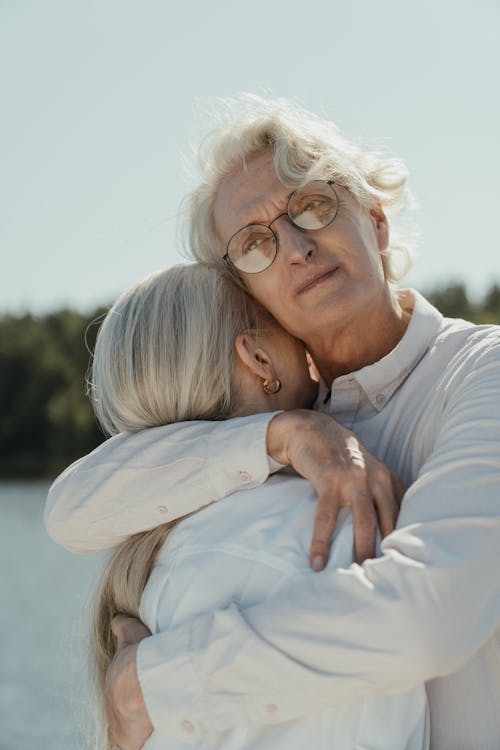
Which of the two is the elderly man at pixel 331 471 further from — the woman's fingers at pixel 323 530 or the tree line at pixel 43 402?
the tree line at pixel 43 402

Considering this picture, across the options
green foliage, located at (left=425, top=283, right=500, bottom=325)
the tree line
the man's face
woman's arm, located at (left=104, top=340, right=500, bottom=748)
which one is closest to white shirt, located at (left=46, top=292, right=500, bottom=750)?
woman's arm, located at (left=104, top=340, right=500, bottom=748)

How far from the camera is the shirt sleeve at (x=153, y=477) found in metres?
2.23

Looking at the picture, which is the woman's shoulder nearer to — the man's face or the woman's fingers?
the woman's fingers

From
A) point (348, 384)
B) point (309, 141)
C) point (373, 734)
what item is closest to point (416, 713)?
point (373, 734)

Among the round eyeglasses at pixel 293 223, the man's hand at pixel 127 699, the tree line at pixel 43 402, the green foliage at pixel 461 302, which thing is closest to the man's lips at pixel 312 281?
the round eyeglasses at pixel 293 223

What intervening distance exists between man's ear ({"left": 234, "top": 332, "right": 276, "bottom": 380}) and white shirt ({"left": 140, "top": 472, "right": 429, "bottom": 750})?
0.28m

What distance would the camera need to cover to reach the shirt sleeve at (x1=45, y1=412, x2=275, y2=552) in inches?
87.7

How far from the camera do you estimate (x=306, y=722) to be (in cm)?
192

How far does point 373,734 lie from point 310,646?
0.18 meters

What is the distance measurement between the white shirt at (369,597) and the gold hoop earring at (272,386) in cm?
18

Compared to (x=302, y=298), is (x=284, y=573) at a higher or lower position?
lower

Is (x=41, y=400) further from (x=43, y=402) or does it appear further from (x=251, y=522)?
(x=251, y=522)

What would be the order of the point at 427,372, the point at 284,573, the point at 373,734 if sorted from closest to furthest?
1. the point at 373,734
2. the point at 284,573
3. the point at 427,372

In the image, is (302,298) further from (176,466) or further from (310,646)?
(310,646)
